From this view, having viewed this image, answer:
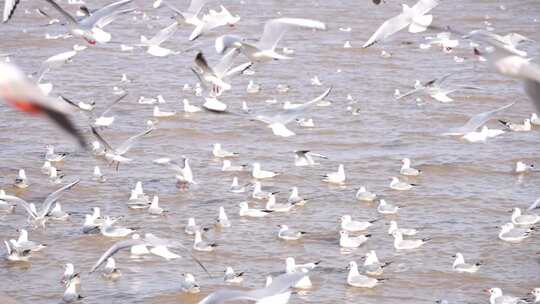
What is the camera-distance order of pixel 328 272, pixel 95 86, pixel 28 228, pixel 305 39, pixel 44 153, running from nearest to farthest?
1. pixel 328 272
2. pixel 28 228
3. pixel 44 153
4. pixel 95 86
5. pixel 305 39

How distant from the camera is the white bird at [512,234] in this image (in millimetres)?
14297

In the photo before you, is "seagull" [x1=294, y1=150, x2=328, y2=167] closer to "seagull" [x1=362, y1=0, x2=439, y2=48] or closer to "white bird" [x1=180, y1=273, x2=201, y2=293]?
"seagull" [x1=362, y1=0, x2=439, y2=48]

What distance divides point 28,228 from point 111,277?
238 cm

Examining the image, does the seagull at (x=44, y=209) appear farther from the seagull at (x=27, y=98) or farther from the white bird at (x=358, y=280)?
the seagull at (x=27, y=98)

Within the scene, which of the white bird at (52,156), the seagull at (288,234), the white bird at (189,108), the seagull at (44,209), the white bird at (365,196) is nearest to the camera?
the seagull at (44,209)

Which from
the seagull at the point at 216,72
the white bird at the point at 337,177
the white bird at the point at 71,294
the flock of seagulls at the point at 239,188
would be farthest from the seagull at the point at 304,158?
the white bird at the point at 71,294

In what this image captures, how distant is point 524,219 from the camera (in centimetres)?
1471

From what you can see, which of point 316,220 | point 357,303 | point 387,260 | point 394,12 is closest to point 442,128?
point 316,220

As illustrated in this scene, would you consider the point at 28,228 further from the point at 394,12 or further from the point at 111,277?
the point at 394,12

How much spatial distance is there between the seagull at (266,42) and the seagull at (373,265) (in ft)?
8.27

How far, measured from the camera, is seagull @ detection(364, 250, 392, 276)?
42.5ft

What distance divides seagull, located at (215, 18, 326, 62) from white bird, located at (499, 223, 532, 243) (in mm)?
3854

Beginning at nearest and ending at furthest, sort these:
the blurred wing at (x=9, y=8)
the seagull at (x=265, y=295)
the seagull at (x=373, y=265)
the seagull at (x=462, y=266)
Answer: the seagull at (x=265, y=295) < the blurred wing at (x=9, y=8) < the seagull at (x=373, y=265) < the seagull at (x=462, y=266)

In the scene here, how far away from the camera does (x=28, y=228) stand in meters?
15.0
